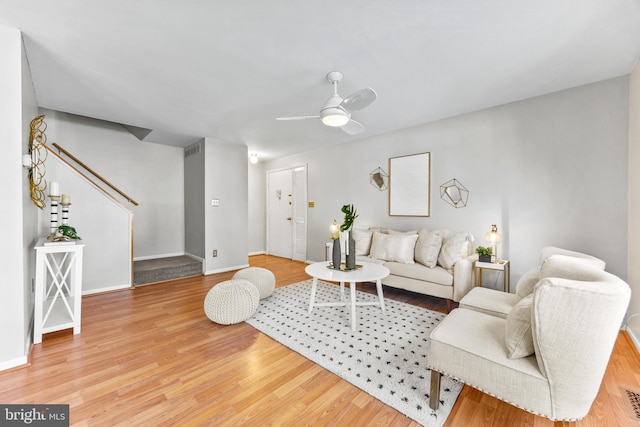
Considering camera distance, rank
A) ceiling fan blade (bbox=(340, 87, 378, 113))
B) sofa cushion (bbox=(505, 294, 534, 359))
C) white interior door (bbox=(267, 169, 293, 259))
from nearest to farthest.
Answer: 1. sofa cushion (bbox=(505, 294, 534, 359))
2. ceiling fan blade (bbox=(340, 87, 378, 113))
3. white interior door (bbox=(267, 169, 293, 259))

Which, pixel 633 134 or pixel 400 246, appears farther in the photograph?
pixel 400 246

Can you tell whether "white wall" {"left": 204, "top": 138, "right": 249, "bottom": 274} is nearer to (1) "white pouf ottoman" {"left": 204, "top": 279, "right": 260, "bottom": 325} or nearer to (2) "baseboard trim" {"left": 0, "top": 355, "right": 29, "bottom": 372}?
(1) "white pouf ottoman" {"left": 204, "top": 279, "right": 260, "bottom": 325}

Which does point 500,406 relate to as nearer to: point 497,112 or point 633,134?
point 633,134

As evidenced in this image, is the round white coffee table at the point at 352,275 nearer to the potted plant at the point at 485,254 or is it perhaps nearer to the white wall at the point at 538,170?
the potted plant at the point at 485,254

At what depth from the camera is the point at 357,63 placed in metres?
2.40

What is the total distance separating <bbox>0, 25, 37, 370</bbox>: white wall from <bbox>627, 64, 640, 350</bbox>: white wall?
5.07 meters

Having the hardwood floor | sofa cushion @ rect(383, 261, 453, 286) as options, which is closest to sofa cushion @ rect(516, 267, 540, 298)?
the hardwood floor

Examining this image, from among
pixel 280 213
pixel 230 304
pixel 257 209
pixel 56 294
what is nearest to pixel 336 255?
→ pixel 230 304

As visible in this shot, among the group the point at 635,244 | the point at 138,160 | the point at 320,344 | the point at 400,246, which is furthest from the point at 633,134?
the point at 138,160

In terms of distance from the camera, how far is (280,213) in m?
6.62

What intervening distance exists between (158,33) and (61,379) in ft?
8.63

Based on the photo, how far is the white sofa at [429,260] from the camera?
316 centimetres

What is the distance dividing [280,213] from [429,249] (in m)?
4.00

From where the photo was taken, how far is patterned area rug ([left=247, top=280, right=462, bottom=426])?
1.71 meters
